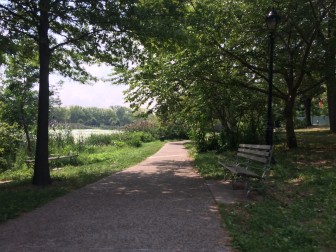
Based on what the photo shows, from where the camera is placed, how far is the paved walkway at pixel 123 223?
4.94 meters

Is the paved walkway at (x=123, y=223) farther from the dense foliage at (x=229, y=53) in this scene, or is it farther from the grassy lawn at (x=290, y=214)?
the dense foliage at (x=229, y=53)

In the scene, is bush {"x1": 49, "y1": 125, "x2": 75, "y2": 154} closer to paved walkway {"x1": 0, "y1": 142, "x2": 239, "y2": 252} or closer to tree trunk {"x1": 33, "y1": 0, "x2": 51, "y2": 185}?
tree trunk {"x1": 33, "y1": 0, "x2": 51, "y2": 185}

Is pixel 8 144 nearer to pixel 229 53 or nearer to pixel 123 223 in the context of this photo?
pixel 229 53

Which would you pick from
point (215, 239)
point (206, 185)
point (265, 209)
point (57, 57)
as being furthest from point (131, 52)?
point (215, 239)

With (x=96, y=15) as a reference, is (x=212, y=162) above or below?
below

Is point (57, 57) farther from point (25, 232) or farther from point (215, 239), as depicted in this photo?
point (215, 239)

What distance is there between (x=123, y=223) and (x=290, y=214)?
8.79 feet

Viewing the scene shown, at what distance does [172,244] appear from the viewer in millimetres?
4926

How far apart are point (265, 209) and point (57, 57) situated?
8438 millimetres

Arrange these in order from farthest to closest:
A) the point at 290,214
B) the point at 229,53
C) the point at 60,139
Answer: the point at 60,139
the point at 229,53
the point at 290,214

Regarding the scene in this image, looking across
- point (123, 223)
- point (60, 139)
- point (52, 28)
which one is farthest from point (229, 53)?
point (60, 139)

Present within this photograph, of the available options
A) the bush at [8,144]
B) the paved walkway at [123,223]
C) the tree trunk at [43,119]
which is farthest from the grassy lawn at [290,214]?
the bush at [8,144]

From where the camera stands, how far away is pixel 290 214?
21.0ft

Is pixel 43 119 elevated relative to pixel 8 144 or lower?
elevated
